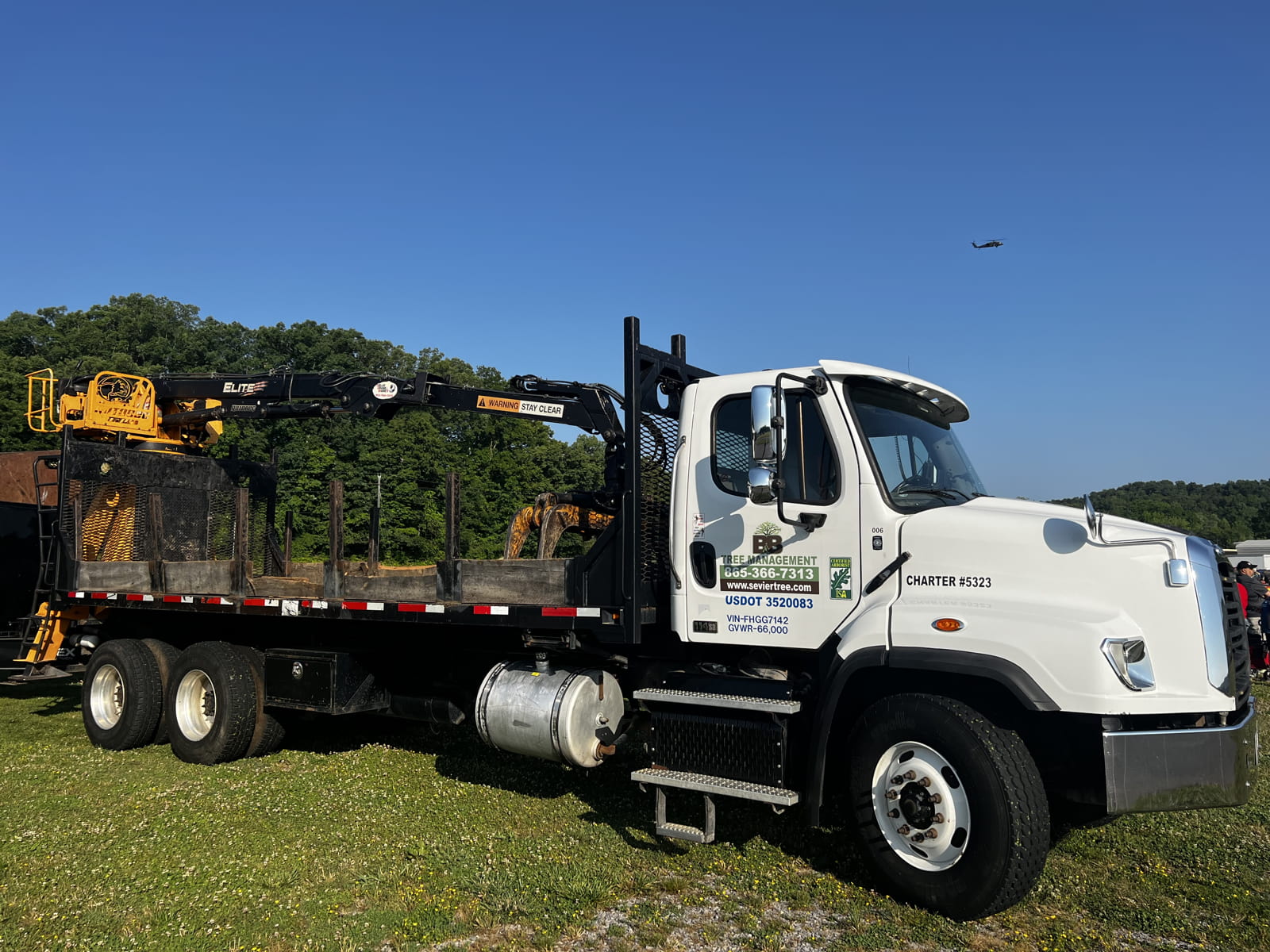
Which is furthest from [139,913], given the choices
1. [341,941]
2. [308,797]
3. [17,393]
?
[17,393]

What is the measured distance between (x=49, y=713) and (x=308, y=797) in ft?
19.7

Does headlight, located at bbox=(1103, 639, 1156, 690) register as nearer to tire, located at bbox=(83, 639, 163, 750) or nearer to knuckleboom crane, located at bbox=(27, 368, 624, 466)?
knuckleboom crane, located at bbox=(27, 368, 624, 466)

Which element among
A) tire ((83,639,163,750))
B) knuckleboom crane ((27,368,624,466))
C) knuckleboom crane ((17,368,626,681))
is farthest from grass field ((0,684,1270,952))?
knuckleboom crane ((27,368,624,466))

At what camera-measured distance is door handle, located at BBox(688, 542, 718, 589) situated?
591 cm

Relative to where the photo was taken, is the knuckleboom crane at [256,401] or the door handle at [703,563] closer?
the door handle at [703,563]

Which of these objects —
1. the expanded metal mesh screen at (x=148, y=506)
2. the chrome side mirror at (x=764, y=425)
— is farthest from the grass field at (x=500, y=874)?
the expanded metal mesh screen at (x=148, y=506)

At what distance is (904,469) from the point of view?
553 cm

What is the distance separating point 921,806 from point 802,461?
200 cm

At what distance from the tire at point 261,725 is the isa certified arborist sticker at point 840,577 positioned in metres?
5.38

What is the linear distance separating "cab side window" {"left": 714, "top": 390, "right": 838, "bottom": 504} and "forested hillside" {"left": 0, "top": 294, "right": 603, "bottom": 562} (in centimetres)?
2418

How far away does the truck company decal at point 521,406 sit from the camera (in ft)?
25.6

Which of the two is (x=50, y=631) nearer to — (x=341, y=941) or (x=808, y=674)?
Answer: (x=341, y=941)

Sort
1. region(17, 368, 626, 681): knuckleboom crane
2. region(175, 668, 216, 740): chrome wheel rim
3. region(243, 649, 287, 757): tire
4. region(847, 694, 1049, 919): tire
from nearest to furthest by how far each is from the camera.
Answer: region(847, 694, 1049, 919): tire, region(17, 368, 626, 681): knuckleboom crane, region(243, 649, 287, 757): tire, region(175, 668, 216, 740): chrome wheel rim

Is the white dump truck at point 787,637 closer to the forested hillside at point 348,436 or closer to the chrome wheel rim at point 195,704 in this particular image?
the chrome wheel rim at point 195,704
